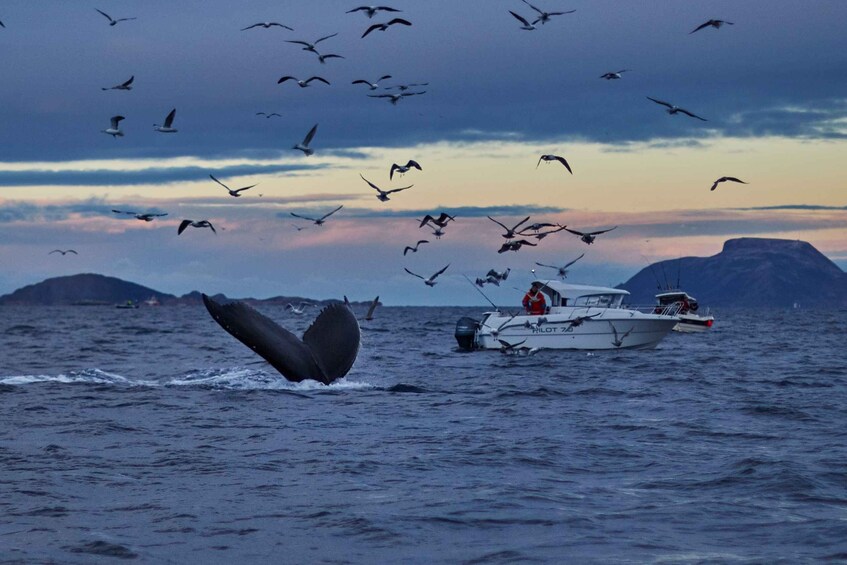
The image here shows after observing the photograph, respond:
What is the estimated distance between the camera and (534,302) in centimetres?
5178

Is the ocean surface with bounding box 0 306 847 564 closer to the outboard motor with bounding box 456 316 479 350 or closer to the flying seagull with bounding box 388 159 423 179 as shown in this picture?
the flying seagull with bounding box 388 159 423 179

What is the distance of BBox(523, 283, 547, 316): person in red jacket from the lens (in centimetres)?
5172

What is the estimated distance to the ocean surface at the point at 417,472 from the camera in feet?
38.9

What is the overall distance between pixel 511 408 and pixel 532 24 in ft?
31.2

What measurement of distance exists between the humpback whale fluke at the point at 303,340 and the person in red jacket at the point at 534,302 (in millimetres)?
23496

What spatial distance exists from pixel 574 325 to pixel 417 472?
111ft

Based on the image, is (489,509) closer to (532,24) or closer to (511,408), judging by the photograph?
(511,408)

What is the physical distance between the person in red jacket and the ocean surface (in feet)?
64.2

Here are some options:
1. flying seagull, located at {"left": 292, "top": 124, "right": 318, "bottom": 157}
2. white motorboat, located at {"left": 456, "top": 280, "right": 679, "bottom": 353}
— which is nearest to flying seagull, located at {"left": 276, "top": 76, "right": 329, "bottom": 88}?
flying seagull, located at {"left": 292, "top": 124, "right": 318, "bottom": 157}

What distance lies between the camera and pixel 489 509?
44.7ft

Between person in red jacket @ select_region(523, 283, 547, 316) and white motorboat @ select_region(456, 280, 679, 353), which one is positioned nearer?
white motorboat @ select_region(456, 280, 679, 353)

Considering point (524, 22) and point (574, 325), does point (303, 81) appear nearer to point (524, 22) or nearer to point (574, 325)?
point (524, 22)

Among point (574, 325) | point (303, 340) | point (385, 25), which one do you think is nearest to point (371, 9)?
point (385, 25)

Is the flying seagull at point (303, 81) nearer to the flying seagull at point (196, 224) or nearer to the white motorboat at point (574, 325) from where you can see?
the flying seagull at point (196, 224)
